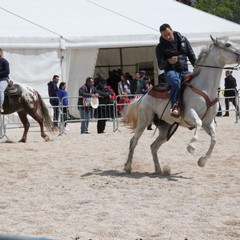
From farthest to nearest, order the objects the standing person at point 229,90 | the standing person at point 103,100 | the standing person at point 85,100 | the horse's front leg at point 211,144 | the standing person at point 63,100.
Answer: the standing person at point 229,90, the standing person at point 103,100, the standing person at point 63,100, the standing person at point 85,100, the horse's front leg at point 211,144

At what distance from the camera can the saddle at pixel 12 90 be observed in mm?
16125

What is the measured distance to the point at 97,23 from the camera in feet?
78.3

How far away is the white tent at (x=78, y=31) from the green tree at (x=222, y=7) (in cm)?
3963

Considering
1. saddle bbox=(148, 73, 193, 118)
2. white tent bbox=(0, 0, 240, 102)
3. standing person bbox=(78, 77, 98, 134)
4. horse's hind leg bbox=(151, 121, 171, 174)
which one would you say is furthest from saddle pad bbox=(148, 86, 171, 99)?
white tent bbox=(0, 0, 240, 102)

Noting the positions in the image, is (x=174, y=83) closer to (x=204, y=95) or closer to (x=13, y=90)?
(x=204, y=95)

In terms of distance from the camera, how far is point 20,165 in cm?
1170

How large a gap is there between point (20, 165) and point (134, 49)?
53.3 feet

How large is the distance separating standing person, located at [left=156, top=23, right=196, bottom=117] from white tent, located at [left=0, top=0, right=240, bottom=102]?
11.7 metres

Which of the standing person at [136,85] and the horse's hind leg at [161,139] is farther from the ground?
the horse's hind leg at [161,139]

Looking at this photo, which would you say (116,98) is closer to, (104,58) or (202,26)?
(202,26)

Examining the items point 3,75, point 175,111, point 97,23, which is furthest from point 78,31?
point 175,111

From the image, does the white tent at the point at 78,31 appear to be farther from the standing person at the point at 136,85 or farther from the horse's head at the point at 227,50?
the horse's head at the point at 227,50

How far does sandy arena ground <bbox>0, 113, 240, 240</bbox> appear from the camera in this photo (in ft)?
21.3

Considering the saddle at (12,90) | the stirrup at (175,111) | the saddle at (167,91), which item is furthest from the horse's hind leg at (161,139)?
the saddle at (12,90)
